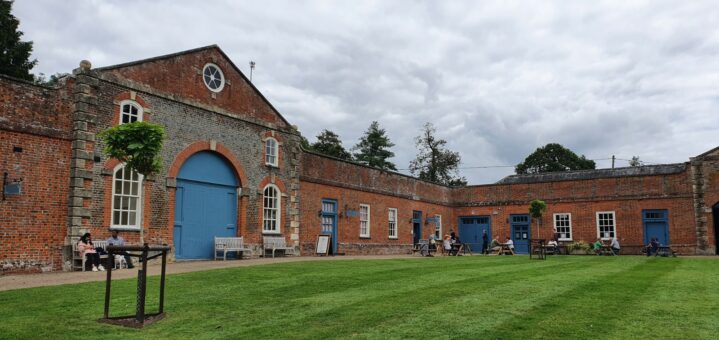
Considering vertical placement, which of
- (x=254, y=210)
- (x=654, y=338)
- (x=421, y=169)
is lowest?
(x=654, y=338)

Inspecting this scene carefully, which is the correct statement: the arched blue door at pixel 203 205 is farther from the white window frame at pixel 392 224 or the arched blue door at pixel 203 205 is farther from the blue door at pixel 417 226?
the blue door at pixel 417 226

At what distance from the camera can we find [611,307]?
7.20 metres

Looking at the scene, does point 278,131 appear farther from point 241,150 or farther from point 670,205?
point 670,205

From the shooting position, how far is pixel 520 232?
31.2 metres

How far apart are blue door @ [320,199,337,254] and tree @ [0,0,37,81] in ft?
58.3

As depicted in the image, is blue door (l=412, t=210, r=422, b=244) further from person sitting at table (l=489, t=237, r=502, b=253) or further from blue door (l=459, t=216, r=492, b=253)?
blue door (l=459, t=216, r=492, b=253)

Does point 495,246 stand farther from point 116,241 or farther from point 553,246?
point 116,241

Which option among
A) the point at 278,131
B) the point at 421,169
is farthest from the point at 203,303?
the point at 421,169

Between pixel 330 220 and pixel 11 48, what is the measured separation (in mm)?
19272

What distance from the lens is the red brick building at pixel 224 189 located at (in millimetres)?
13047

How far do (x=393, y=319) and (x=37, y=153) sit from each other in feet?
34.9

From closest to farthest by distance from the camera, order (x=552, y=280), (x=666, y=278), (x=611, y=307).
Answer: (x=611, y=307) → (x=552, y=280) → (x=666, y=278)

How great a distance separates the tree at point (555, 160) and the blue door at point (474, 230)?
25.6 metres

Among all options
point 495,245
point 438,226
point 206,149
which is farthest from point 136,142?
point 438,226
